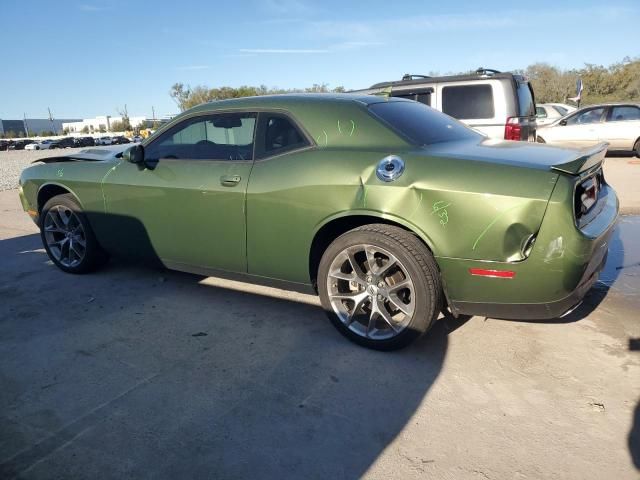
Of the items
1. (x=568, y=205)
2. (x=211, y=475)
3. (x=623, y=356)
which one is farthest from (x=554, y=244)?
(x=211, y=475)

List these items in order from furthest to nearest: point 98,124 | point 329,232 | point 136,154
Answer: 1. point 98,124
2. point 136,154
3. point 329,232

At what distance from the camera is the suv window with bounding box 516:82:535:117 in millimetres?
7467

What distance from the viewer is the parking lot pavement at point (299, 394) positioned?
2189mm

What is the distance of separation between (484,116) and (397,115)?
4.75 metres

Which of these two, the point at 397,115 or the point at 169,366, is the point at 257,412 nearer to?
the point at 169,366

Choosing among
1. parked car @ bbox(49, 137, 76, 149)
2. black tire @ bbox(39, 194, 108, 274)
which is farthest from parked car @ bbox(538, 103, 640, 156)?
parked car @ bbox(49, 137, 76, 149)

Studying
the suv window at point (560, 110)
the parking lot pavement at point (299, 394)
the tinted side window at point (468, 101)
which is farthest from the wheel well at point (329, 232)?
the suv window at point (560, 110)

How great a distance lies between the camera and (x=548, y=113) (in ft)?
59.1

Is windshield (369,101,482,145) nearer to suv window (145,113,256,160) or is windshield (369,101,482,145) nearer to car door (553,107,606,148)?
suv window (145,113,256,160)

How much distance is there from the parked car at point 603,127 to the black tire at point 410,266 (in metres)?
11.7

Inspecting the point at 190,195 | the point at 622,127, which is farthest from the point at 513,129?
the point at 622,127

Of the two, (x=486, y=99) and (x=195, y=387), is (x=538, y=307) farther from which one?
(x=486, y=99)

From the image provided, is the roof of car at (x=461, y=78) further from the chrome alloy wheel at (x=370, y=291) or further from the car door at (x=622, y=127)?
the car door at (x=622, y=127)

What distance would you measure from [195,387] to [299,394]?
2.01ft
